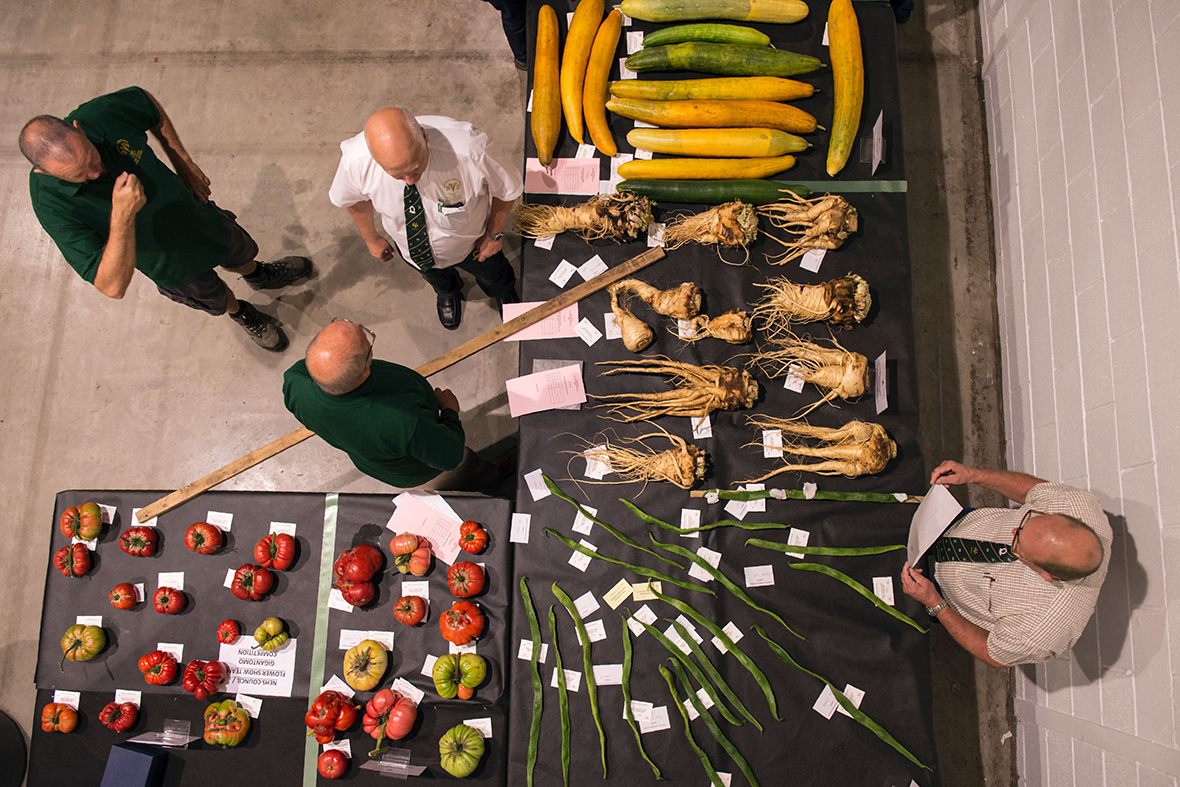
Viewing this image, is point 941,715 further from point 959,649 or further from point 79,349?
point 79,349

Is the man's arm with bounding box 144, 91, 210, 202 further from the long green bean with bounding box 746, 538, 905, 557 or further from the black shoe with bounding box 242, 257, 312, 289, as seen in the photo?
the long green bean with bounding box 746, 538, 905, 557

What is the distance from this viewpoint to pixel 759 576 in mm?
2572

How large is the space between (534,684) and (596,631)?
0.33 meters

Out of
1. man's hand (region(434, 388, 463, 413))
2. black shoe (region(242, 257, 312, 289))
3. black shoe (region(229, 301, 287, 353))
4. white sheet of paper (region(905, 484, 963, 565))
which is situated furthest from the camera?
black shoe (region(242, 257, 312, 289))

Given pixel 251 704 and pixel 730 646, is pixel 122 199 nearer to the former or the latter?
pixel 251 704

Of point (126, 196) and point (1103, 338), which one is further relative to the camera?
point (1103, 338)

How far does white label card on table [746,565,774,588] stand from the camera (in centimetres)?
257

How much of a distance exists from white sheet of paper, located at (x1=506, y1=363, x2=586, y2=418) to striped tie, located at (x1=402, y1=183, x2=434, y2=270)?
0.74 m

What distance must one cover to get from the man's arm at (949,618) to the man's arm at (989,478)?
407mm

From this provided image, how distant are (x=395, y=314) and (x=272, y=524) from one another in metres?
1.65

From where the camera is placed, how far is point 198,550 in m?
2.66

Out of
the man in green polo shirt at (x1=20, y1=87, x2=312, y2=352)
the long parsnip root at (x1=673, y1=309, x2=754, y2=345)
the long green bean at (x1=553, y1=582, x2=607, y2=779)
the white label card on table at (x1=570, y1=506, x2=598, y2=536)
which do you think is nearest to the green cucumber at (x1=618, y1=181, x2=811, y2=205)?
the long parsnip root at (x1=673, y1=309, x2=754, y2=345)

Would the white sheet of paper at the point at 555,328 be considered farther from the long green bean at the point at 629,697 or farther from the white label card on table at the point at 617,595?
the long green bean at the point at 629,697

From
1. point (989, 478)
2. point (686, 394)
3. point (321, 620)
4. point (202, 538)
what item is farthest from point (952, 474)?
point (202, 538)
